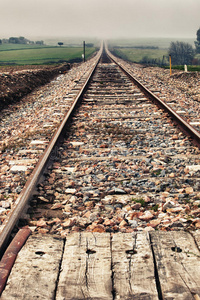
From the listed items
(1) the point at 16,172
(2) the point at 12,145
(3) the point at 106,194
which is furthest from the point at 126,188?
(2) the point at 12,145

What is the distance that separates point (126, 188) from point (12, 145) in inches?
106

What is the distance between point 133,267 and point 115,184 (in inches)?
68.1

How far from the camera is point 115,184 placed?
368 centimetres

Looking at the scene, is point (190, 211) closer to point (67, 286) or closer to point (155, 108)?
point (67, 286)

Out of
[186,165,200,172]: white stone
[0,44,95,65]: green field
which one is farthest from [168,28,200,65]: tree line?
[186,165,200,172]: white stone

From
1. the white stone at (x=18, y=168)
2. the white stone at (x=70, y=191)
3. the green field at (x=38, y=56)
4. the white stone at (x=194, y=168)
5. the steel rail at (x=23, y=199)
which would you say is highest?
the green field at (x=38, y=56)

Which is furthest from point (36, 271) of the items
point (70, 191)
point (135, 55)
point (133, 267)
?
point (135, 55)

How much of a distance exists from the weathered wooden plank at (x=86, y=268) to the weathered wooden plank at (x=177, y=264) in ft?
1.14

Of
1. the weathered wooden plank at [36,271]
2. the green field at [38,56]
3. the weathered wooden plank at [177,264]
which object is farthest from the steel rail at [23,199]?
the green field at [38,56]

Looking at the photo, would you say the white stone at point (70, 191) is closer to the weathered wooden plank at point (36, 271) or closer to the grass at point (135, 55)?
the weathered wooden plank at point (36, 271)

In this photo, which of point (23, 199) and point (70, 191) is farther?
point (70, 191)

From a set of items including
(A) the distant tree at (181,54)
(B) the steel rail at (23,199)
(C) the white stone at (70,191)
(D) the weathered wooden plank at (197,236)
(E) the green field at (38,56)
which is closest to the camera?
(D) the weathered wooden plank at (197,236)

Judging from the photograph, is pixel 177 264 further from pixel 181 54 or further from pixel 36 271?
pixel 181 54

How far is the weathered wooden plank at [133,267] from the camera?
178cm
